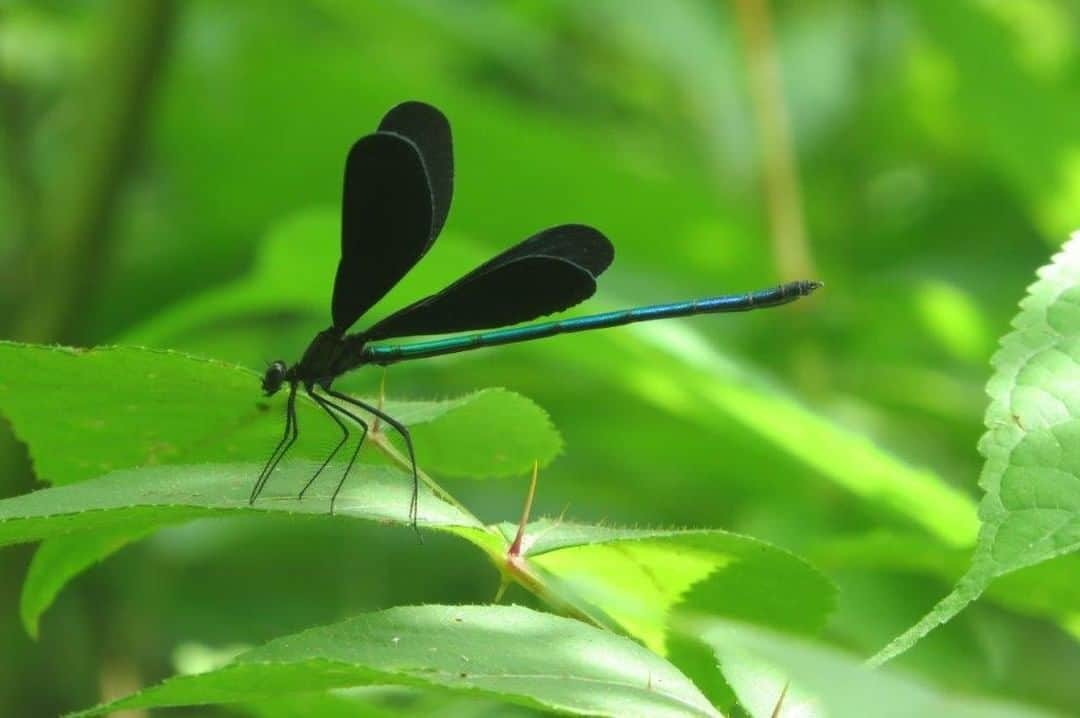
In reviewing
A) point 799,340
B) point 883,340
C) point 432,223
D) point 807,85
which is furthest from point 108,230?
point 807,85

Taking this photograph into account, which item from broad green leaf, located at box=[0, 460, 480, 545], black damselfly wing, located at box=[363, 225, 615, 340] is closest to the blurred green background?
black damselfly wing, located at box=[363, 225, 615, 340]

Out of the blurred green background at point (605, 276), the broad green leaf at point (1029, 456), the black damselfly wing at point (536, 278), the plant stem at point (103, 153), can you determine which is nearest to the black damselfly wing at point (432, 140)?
the black damselfly wing at point (536, 278)

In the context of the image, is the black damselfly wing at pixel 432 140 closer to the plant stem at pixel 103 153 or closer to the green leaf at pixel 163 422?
the green leaf at pixel 163 422

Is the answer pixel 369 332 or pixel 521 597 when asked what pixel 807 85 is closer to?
pixel 521 597

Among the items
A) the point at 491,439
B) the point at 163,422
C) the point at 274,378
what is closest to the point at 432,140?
the point at 274,378

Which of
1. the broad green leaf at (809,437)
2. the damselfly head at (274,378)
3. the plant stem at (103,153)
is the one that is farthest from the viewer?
the plant stem at (103,153)
